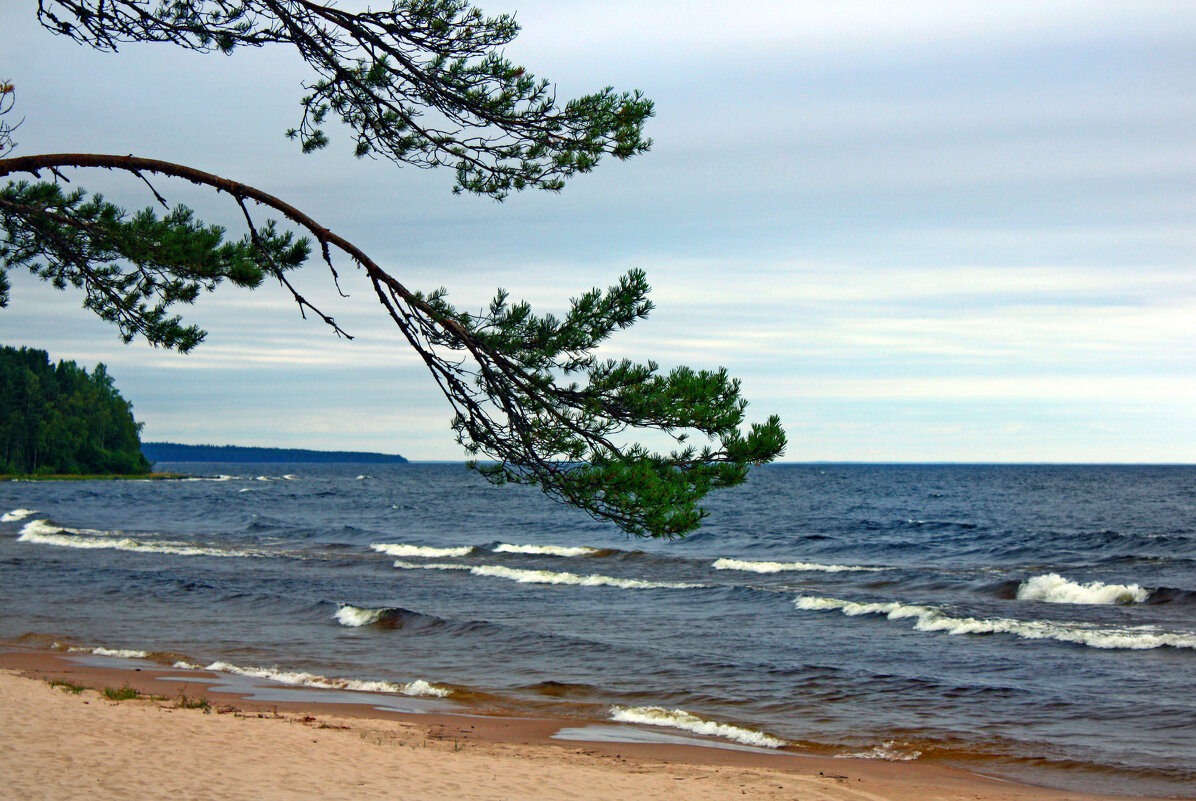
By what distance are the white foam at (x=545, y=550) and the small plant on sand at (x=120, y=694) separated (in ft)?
79.9

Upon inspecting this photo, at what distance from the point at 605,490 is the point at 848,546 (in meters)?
34.0

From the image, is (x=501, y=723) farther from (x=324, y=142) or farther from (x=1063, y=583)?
(x=1063, y=583)

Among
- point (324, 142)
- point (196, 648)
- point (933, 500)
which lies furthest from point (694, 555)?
point (933, 500)

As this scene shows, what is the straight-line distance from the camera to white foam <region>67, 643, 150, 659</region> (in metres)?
16.1

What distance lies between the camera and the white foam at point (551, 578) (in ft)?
88.9

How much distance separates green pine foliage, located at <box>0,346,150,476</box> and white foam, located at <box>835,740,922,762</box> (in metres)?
110

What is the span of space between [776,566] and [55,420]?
101993 millimetres

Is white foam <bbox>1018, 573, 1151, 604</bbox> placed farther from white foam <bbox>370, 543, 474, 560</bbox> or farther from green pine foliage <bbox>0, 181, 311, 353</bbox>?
green pine foliage <bbox>0, 181, 311, 353</bbox>

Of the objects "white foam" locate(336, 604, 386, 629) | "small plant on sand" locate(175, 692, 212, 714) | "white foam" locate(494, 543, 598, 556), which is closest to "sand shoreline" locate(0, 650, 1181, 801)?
"small plant on sand" locate(175, 692, 212, 714)

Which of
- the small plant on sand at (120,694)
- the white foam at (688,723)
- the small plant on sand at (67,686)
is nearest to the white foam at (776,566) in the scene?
the white foam at (688,723)

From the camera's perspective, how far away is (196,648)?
56.3ft

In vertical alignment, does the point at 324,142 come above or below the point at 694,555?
above

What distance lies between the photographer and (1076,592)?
80.7 feet

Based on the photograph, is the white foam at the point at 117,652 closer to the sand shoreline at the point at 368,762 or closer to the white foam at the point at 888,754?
the sand shoreline at the point at 368,762
